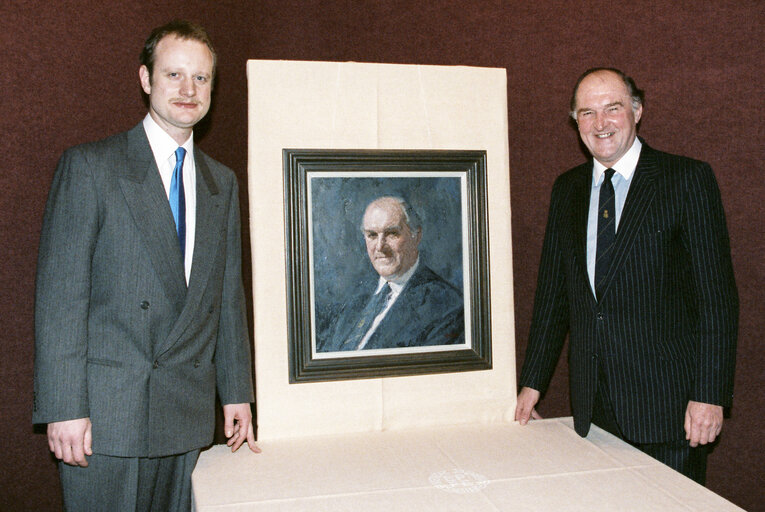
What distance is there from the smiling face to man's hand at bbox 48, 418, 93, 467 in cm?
81

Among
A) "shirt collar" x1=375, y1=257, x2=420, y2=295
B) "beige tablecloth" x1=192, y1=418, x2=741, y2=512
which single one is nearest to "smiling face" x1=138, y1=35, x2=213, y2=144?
"shirt collar" x1=375, y1=257, x2=420, y2=295

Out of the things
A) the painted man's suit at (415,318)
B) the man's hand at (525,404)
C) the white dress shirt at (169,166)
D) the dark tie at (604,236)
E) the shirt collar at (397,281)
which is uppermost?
the white dress shirt at (169,166)

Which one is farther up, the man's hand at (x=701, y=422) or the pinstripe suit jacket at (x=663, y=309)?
the pinstripe suit jacket at (x=663, y=309)

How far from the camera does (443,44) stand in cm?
260

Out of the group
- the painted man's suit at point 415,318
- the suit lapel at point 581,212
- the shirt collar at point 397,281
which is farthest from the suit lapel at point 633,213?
the shirt collar at point 397,281

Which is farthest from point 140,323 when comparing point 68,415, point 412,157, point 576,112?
point 576,112

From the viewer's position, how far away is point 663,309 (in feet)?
5.95

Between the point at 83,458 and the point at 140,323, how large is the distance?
0.36 meters

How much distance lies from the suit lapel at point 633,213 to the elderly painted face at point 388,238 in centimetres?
60

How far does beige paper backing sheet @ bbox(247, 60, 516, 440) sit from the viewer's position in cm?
175

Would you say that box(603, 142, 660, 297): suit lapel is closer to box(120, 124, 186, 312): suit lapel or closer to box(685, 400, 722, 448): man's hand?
box(685, 400, 722, 448): man's hand

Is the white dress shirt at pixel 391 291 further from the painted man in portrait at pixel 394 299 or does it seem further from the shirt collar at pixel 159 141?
the shirt collar at pixel 159 141

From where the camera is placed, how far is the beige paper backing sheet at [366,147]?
69.0 inches

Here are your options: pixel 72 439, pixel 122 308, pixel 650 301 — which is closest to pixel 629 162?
pixel 650 301
